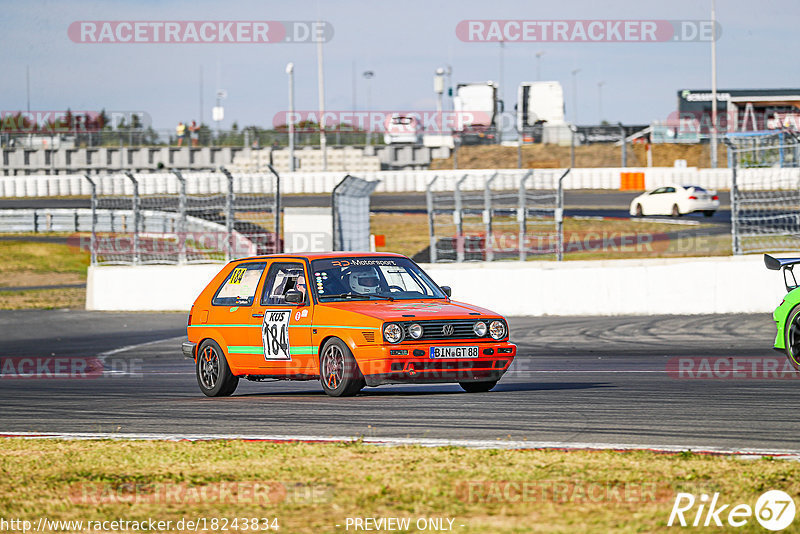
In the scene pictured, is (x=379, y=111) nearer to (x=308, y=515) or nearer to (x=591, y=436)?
(x=591, y=436)

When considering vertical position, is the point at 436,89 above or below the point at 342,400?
above

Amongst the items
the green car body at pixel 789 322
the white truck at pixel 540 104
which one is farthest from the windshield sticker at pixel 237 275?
the white truck at pixel 540 104

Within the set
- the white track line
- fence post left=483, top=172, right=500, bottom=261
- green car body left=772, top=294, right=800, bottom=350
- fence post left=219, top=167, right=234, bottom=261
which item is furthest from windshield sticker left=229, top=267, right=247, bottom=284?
fence post left=219, top=167, right=234, bottom=261

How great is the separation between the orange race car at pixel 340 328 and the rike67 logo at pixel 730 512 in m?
4.86

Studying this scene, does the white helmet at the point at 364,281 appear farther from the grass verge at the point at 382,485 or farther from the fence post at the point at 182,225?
the fence post at the point at 182,225

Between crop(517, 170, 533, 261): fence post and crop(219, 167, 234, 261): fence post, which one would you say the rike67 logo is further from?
crop(219, 167, 234, 261): fence post

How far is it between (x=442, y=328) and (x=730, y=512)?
5276 mm

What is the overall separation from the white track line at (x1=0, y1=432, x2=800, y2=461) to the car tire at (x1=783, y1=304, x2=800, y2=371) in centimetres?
483

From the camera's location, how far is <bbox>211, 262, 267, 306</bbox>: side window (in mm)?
11438

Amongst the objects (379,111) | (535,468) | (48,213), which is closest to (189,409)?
(535,468)

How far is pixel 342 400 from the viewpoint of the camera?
10086mm

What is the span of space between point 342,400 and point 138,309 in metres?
14.7

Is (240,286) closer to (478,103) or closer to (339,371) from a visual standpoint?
(339,371)

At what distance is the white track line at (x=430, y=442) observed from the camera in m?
6.75
